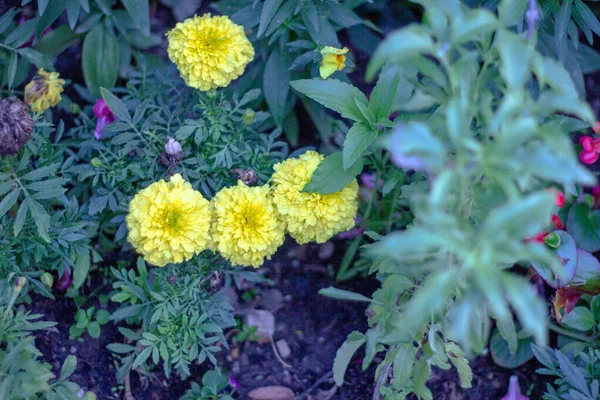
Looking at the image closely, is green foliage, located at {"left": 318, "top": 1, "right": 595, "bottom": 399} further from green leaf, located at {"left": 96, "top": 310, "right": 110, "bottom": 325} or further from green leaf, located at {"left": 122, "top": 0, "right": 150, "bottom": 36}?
green leaf, located at {"left": 122, "top": 0, "right": 150, "bottom": 36}

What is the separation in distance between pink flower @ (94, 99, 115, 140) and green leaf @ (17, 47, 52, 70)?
251 mm

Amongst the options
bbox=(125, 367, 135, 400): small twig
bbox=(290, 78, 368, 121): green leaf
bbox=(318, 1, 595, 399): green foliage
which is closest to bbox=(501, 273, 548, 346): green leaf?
bbox=(318, 1, 595, 399): green foliage

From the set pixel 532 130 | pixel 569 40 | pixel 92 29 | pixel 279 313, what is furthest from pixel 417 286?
pixel 92 29

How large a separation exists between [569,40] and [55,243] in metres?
1.75

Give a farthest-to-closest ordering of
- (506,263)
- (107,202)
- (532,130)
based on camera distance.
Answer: (107,202) → (506,263) → (532,130)

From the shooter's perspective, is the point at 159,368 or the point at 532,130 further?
the point at 159,368

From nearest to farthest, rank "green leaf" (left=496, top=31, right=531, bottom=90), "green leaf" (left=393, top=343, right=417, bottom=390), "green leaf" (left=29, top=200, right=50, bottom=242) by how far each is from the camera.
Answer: "green leaf" (left=496, top=31, right=531, bottom=90) → "green leaf" (left=393, top=343, right=417, bottom=390) → "green leaf" (left=29, top=200, right=50, bottom=242)

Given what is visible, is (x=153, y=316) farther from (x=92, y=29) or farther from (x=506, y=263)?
(x=92, y=29)

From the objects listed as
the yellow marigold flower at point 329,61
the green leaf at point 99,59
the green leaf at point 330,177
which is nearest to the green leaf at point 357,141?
the green leaf at point 330,177

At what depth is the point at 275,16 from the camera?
74.1 inches

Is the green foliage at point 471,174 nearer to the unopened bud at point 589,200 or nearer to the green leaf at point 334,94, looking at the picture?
the green leaf at point 334,94

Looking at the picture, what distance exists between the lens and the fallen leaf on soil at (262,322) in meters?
2.09

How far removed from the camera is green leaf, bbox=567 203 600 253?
6.86 ft

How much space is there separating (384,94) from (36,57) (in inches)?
45.0
